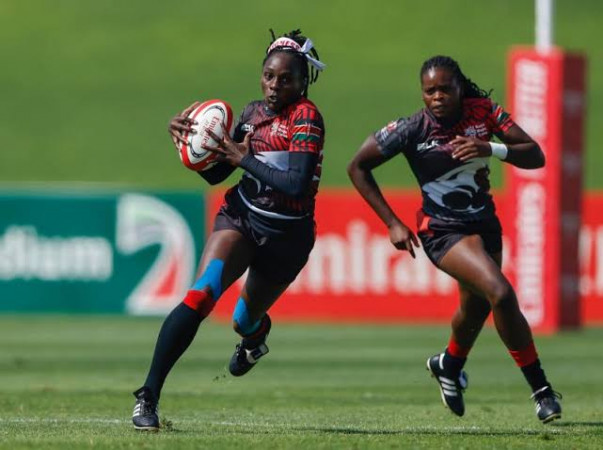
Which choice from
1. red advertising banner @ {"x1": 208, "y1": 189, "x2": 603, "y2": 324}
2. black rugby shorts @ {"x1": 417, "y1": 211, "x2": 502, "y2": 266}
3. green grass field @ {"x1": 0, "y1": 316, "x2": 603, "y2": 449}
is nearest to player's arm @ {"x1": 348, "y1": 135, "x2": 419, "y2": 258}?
black rugby shorts @ {"x1": 417, "y1": 211, "x2": 502, "y2": 266}

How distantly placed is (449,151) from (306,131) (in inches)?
45.4

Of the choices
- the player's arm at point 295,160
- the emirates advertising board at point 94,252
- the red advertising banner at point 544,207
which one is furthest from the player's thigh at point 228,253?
the emirates advertising board at point 94,252

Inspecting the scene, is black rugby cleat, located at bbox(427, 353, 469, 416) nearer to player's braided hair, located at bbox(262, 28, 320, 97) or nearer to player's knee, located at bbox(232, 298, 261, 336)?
player's knee, located at bbox(232, 298, 261, 336)

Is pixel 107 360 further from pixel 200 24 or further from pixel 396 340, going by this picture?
pixel 200 24

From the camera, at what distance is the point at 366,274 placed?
71.8 ft

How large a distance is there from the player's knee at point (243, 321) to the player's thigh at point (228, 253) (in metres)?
0.77

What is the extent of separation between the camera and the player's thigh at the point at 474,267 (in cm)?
959

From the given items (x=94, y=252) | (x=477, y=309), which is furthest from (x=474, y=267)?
(x=94, y=252)

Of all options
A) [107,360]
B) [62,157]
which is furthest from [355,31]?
[107,360]

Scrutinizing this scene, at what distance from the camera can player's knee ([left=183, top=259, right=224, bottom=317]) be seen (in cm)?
913

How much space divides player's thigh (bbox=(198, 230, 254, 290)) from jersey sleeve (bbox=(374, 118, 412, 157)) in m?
1.13

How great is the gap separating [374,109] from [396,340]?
1994 centimetres

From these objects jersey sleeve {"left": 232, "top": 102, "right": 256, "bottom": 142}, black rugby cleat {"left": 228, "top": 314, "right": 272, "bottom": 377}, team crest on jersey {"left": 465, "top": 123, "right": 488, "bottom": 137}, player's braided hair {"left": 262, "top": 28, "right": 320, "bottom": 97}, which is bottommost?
black rugby cleat {"left": 228, "top": 314, "right": 272, "bottom": 377}

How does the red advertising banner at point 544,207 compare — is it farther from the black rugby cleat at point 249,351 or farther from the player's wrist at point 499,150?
the player's wrist at point 499,150
